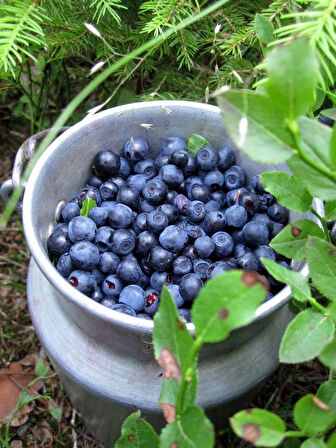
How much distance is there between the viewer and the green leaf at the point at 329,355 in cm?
63

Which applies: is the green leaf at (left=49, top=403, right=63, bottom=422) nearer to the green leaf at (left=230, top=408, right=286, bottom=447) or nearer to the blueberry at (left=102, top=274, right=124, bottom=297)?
the blueberry at (left=102, top=274, right=124, bottom=297)

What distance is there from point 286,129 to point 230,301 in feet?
0.55

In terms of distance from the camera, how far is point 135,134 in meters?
1.17

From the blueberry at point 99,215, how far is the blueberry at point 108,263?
0.08m

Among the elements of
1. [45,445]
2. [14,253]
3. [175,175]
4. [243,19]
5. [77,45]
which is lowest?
[45,445]

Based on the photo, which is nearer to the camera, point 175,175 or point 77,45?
point 175,175

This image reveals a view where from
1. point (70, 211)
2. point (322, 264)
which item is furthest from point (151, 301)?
point (322, 264)

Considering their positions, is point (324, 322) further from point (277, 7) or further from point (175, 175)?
point (277, 7)

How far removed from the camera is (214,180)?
1.11 m

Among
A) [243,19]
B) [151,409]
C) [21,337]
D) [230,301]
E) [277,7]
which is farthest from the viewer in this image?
[21,337]

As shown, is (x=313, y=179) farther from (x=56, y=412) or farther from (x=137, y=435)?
(x=56, y=412)

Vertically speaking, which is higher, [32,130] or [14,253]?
[32,130]

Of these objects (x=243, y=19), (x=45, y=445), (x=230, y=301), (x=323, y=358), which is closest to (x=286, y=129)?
(x=230, y=301)

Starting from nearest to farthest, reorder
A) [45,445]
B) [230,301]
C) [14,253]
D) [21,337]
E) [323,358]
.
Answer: [230,301] < [323,358] < [45,445] < [21,337] < [14,253]
